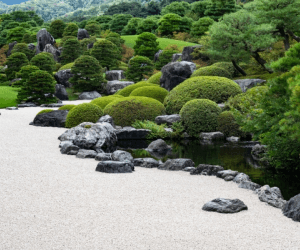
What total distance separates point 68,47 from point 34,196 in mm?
37472

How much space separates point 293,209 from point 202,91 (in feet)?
34.2

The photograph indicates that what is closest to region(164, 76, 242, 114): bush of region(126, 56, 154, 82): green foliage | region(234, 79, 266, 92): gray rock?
region(234, 79, 266, 92): gray rock

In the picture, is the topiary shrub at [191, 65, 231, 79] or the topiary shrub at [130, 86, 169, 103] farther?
the topiary shrub at [191, 65, 231, 79]

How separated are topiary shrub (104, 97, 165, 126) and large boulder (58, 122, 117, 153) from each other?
8.18ft

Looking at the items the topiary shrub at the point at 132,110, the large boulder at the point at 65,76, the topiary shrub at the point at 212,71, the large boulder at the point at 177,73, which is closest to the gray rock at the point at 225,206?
the topiary shrub at the point at 132,110

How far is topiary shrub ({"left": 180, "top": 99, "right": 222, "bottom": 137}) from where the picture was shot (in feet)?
44.1

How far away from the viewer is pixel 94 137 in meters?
11.4

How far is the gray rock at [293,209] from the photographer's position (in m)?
4.92

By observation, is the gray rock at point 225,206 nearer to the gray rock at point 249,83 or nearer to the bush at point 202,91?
the bush at point 202,91

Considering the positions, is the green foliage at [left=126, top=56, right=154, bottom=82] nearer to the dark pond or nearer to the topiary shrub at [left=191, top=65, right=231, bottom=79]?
the topiary shrub at [left=191, top=65, right=231, bottom=79]

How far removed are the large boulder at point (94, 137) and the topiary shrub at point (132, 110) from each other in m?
2.49

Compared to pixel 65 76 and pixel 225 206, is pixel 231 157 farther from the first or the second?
pixel 65 76

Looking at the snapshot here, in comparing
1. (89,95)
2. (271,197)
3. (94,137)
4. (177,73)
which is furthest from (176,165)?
(89,95)

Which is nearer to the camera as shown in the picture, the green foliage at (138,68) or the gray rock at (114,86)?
the gray rock at (114,86)
